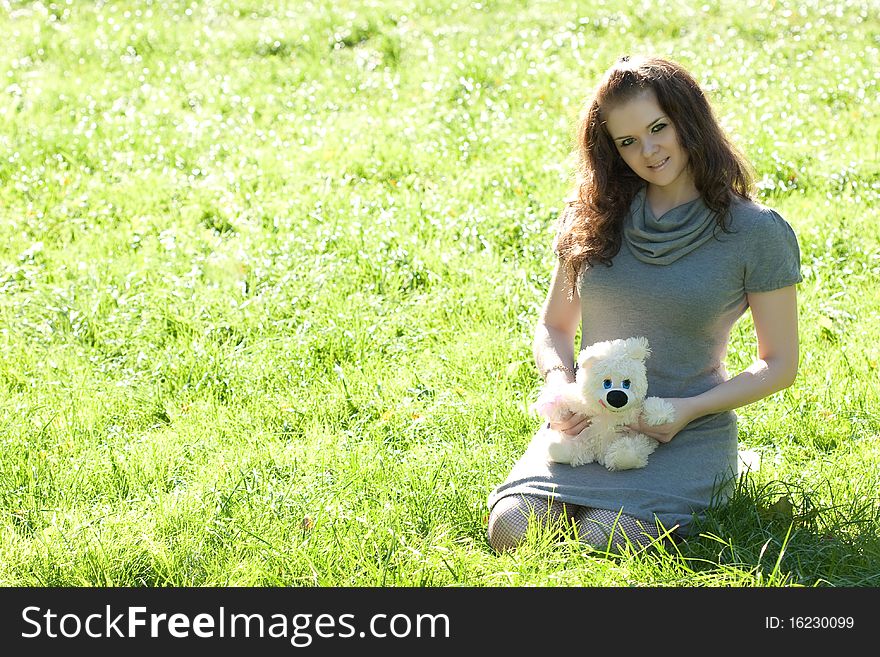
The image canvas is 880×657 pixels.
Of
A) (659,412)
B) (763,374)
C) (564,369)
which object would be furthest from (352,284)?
(763,374)

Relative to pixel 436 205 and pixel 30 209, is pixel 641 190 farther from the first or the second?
pixel 30 209

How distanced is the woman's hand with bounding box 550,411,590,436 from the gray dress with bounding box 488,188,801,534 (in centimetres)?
12

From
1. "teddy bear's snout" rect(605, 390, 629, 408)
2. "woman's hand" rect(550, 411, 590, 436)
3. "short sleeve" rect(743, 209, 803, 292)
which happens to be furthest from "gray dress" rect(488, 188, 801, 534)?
"teddy bear's snout" rect(605, 390, 629, 408)

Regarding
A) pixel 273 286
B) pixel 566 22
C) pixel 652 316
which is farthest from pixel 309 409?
pixel 566 22

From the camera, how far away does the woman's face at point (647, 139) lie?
10.2 feet

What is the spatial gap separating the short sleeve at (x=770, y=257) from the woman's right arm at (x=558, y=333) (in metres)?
0.60

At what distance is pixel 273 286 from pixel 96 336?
0.89 meters

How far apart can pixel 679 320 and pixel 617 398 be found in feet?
1.18

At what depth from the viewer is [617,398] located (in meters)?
3.04

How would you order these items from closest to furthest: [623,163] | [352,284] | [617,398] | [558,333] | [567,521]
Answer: [617,398]
[567,521]
[623,163]
[558,333]
[352,284]

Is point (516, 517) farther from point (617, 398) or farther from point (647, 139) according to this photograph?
point (647, 139)

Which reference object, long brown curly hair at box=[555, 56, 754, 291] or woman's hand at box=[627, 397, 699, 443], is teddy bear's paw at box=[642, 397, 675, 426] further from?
long brown curly hair at box=[555, 56, 754, 291]

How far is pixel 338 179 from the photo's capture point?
6.37 meters

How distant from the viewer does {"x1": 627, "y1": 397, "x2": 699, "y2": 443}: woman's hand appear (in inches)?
122
